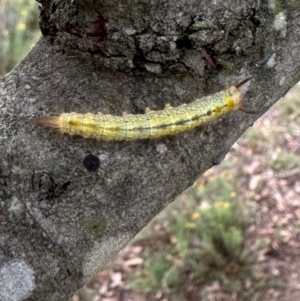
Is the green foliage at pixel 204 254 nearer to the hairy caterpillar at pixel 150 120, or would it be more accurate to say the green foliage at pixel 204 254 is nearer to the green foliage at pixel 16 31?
the hairy caterpillar at pixel 150 120

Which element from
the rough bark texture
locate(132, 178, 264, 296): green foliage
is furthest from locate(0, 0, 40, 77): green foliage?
the rough bark texture

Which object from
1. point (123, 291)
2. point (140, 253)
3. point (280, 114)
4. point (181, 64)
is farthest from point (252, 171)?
point (181, 64)

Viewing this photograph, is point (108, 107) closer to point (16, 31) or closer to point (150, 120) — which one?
point (150, 120)

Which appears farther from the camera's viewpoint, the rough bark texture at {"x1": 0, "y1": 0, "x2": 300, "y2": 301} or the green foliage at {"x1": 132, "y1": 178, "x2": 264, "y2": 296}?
the green foliage at {"x1": 132, "y1": 178, "x2": 264, "y2": 296}

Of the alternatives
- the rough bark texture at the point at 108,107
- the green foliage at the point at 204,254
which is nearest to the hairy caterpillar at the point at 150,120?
the rough bark texture at the point at 108,107

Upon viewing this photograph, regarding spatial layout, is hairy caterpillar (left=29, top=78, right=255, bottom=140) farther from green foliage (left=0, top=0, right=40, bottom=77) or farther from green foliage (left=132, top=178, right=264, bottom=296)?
green foliage (left=0, top=0, right=40, bottom=77)
